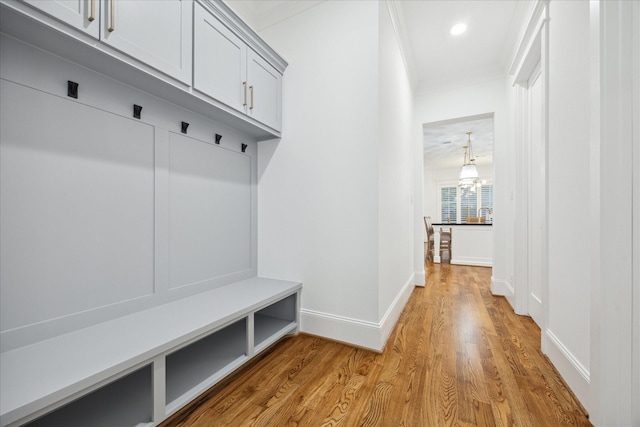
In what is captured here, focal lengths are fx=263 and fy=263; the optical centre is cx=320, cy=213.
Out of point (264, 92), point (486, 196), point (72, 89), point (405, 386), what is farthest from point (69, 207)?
point (486, 196)

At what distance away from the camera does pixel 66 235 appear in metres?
1.26

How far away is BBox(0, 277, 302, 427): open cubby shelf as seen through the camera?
0.88 metres

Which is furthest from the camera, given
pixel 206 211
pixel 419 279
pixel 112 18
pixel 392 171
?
pixel 419 279

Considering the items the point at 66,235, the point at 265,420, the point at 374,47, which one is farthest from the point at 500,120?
the point at 66,235

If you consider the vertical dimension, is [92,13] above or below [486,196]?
above

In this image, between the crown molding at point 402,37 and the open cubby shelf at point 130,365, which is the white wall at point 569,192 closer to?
the crown molding at point 402,37

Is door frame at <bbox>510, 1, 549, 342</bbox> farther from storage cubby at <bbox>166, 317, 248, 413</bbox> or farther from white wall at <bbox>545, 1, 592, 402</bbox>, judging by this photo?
storage cubby at <bbox>166, 317, 248, 413</bbox>

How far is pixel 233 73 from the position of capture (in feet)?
5.92

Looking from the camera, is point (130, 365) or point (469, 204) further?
point (469, 204)

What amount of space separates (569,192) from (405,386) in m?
1.46

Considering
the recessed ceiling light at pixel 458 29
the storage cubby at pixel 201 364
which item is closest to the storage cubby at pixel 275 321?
the storage cubby at pixel 201 364

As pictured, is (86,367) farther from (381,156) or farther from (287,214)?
(381,156)

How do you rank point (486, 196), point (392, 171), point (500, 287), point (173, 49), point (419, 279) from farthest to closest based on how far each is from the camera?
1. point (486, 196)
2. point (419, 279)
3. point (500, 287)
4. point (392, 171)
5. point (173, 49)

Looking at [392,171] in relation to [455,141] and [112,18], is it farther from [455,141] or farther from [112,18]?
[455,141]
